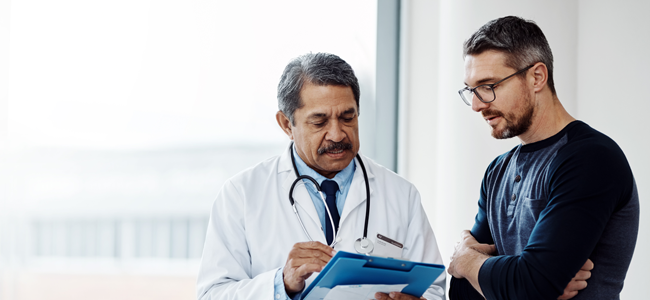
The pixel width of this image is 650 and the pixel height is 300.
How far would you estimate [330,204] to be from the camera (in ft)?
4.92

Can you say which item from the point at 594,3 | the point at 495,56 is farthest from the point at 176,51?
the point at 594,3

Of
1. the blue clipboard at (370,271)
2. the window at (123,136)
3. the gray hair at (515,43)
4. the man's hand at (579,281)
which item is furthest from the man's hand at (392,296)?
the window at (123,136)

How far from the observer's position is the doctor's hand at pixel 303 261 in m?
1.17

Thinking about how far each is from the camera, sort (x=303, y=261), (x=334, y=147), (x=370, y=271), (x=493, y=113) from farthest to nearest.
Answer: (x=334, y=147) → (x=493, y=113) → (x=303, y=261) → (x=370, y=271)

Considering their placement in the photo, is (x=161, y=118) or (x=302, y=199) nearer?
(x=302, y=199)

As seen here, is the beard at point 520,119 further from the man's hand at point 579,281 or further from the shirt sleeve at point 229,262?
the shirt sleeve at point 229,262

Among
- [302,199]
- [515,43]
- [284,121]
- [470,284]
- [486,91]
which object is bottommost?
[470,284]

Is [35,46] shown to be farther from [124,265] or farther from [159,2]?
[124,265]

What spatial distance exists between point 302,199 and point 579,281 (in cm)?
79

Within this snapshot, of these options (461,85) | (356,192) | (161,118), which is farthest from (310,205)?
(461,85)

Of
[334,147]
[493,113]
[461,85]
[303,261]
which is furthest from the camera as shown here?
[461,85]

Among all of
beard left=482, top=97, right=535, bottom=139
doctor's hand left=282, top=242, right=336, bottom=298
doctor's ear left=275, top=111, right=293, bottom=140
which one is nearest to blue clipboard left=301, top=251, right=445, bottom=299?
doctor's hand left=282, top=242, right=336, bottom=298

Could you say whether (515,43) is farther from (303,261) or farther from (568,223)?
(303,261)

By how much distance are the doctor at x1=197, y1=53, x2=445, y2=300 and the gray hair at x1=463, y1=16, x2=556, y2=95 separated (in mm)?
421
